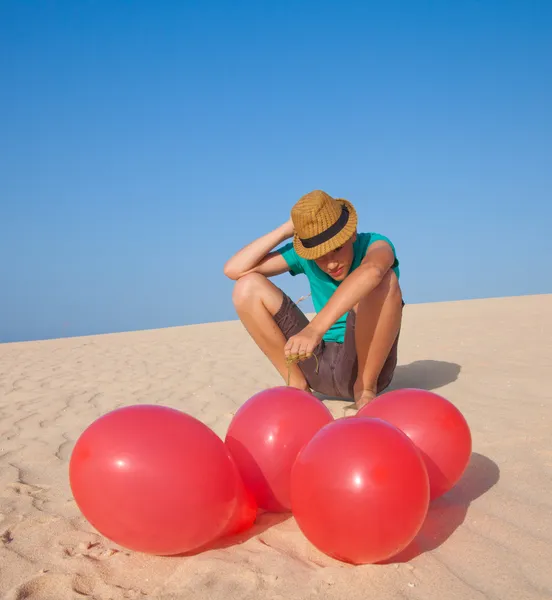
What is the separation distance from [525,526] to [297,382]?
2075 mm

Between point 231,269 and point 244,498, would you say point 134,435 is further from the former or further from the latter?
point 231,269

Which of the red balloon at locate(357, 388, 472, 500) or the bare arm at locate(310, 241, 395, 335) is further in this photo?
the bare arm at locate(310, 241, 395, 335)

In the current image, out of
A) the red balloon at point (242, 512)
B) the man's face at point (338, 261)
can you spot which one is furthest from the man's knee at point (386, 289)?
the red balloon at point (242, 512)

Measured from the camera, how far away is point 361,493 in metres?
1.85

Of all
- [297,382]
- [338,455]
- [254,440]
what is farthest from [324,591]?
[297,382]

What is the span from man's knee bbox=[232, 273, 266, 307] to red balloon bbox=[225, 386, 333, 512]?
156 cm

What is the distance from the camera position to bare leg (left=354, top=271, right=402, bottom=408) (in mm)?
3631

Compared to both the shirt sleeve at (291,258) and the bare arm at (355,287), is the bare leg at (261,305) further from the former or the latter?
the bare arm at (355,287)

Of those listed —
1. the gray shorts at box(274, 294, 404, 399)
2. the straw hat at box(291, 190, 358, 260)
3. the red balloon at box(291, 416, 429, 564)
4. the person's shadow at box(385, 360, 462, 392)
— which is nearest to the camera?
the red balloon at box(291, 416, 429, 564)

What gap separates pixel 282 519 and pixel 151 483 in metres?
0.70

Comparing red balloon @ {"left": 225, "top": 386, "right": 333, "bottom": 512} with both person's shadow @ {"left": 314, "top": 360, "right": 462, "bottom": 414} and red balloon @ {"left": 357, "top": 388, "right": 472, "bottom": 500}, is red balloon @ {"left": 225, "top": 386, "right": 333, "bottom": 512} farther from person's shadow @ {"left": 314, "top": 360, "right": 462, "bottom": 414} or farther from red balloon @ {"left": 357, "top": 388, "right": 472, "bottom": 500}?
person's shadow @ {"left": 314, "top": 360, "right": 462, "bottom": 414}

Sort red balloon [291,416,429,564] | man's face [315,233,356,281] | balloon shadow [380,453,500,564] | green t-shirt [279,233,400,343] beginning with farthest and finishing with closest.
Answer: green t-shirt [279,233,400,343] < man's face [315,233,356,281] < balloon shadow [380,453,500,564] < red balloon [291,416,429,564]

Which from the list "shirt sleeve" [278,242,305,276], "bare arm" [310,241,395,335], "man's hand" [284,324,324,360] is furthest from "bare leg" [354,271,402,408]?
"man's hand" [284,324,324,360]

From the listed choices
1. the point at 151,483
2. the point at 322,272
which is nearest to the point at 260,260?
the point at 322,272
